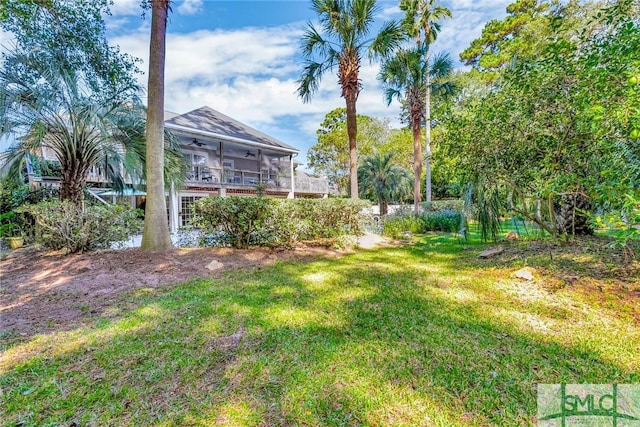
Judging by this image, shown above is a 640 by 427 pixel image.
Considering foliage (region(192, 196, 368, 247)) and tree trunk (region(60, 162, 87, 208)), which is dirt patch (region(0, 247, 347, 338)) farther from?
tree trunk (region(60, 162, 87, 208))

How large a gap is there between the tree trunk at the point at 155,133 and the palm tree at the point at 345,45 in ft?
18.3

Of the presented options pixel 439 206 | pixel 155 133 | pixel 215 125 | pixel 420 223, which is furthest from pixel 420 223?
pixel 215 125

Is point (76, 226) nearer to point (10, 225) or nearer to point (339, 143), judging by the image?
point (10, 225)

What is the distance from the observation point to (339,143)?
95.3ft

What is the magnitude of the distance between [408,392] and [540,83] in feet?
18.0

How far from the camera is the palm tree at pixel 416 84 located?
1428 cm

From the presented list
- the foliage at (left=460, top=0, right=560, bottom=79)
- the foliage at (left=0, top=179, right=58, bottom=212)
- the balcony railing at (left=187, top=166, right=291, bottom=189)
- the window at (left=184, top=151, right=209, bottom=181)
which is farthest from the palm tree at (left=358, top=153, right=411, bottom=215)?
the foliage at (left=0, top=179, right=58, bottom=212)

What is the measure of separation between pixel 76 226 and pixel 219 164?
34.2 ft

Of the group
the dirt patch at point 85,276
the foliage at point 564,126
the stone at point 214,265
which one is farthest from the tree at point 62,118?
the foliage at point 564,126

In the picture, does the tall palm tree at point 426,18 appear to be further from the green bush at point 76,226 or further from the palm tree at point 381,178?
the green bush at point 76,226

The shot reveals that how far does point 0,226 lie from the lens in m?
9.47

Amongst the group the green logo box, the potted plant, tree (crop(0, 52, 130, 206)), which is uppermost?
tree (crop(0, 52, 130, 206))

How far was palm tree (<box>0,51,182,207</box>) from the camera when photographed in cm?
673

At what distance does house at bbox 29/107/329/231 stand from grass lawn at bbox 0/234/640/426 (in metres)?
9.12
